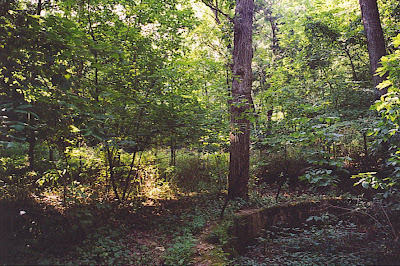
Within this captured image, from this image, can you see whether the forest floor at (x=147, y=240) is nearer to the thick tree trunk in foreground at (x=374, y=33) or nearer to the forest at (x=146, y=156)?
the forest at (x=146, y=156)

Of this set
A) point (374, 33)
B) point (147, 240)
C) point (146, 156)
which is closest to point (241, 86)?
point (146, 156)

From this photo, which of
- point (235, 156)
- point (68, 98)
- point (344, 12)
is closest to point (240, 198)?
point (235, 156)

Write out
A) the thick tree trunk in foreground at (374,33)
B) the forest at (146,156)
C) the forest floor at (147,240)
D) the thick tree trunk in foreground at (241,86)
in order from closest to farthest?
the forest at (146,156), the forest floor at (147,240), the thick tree trunk in foreground at (374,33), the thick tree trunk in foreground at (241,86)

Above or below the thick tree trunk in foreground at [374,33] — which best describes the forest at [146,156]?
below

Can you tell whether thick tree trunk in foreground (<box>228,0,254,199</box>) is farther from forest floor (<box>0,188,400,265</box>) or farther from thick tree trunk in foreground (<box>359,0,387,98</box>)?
thick tree trunk in foreground (<box>359,0,387,98</box>)

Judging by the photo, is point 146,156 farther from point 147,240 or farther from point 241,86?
point 241,86

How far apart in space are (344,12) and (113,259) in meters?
11.3

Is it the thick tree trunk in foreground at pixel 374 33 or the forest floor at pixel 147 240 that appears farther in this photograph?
the thick tree trunk in foreground at pixel 374 33

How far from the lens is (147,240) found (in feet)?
14.8

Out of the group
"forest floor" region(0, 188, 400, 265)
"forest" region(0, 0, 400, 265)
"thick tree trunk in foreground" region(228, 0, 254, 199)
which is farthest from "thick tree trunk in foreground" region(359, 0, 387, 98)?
"forest floor" region(0, 188, 400, 265)

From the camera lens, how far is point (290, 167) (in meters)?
10.2

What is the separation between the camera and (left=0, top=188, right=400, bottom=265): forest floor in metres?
3.41

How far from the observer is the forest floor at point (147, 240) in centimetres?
341

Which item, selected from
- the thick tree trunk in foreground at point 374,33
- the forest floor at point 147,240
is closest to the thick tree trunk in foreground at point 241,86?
the forest floor at point 147,240
